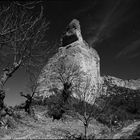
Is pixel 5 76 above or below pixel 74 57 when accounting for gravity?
below

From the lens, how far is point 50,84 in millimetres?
48281

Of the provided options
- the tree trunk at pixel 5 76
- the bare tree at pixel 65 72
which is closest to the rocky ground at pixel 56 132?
the tree trunk at pixel 5 76

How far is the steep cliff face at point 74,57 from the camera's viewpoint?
50.4 metres

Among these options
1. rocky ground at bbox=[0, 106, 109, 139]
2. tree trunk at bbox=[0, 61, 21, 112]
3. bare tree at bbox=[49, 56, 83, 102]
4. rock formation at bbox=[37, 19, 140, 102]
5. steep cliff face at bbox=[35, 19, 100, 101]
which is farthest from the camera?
steep cliff face at bbox=[35, 19, 100, 101]

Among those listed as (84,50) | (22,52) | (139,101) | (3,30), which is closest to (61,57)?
(84,50)

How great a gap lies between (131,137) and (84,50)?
56.2 meters

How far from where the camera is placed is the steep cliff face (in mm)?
50428

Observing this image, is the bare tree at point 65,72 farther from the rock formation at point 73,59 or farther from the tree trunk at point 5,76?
the tree trunk at point 5,76

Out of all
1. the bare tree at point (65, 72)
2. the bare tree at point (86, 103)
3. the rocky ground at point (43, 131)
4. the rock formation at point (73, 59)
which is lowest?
the rocky ground at point (43, 131)

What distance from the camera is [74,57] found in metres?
54.6

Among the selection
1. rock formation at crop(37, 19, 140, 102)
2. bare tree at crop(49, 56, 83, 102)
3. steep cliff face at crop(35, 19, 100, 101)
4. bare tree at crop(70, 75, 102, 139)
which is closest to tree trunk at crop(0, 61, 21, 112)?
bare tree at crop(70, 75, 102, 139)

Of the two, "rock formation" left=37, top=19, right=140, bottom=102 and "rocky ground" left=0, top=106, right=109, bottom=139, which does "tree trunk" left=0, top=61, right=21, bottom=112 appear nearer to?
"rocky ground" left=0, top=106, right=109, bottom=139

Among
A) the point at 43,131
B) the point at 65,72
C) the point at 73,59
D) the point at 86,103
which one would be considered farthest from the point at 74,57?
the point at 43,131

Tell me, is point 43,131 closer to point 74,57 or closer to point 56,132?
point 56,132
